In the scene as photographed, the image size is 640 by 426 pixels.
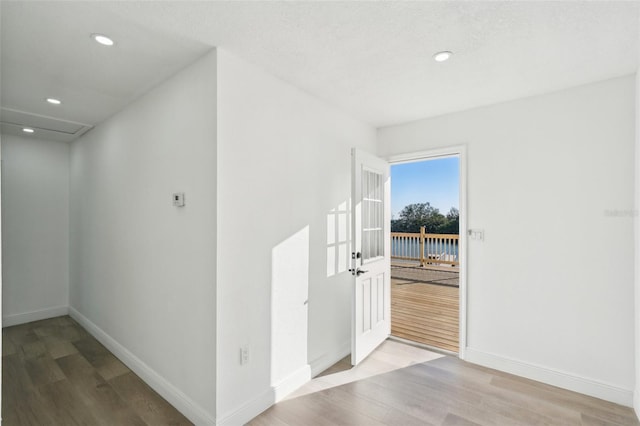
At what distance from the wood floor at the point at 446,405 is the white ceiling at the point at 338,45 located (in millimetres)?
2530

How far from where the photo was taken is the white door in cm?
305

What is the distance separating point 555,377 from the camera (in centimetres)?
276

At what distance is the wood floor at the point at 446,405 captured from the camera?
2.31m

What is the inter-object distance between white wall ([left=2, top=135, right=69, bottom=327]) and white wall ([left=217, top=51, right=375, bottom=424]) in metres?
3.76

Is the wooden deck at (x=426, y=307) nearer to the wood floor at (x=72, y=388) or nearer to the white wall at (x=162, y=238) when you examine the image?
the white wall at (x=162, y=238)

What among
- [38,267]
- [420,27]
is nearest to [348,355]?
[420,27]

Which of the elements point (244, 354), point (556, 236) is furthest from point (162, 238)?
point (556, 236)

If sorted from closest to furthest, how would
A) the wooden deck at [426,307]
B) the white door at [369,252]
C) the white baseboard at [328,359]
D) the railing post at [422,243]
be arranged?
the white baseboard at [328,359] < the white door at [369,252] < the wooden deck at [426,307] < the railing post at [422,243]

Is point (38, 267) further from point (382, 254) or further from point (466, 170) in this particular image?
point (466, 170)

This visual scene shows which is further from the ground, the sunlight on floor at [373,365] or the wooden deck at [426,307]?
the wooden deck at [426,307]

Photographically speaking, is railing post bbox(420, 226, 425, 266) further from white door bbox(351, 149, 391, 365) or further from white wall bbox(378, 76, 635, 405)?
white wall bbox(378, 76, 635, 405)

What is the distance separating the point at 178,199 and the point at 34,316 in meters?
3.74

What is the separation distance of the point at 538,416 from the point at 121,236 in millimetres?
3852

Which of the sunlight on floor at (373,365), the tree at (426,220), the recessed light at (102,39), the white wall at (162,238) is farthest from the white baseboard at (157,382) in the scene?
the tree at (426,220)
